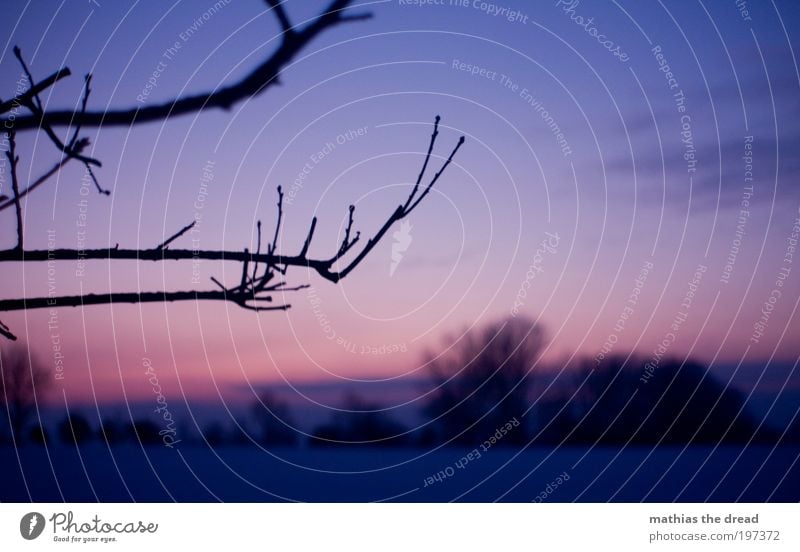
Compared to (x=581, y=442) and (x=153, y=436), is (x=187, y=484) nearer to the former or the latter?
(x=153, y=436)

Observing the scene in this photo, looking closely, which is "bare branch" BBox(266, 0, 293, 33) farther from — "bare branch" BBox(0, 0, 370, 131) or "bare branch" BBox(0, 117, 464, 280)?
"bare branch" BBox(0, 117, 464, 280)

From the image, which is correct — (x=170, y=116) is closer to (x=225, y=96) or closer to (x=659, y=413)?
(x=225, y=96)

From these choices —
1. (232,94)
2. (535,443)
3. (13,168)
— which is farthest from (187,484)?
(232,94)

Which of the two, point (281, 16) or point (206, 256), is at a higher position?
point (281, 16)

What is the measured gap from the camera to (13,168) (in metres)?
3.81

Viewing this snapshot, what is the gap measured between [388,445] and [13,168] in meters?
3.72
